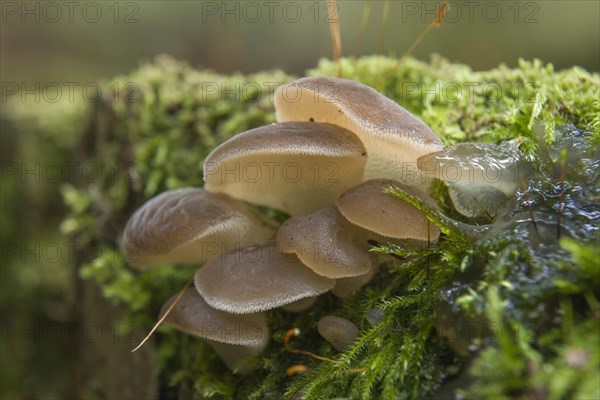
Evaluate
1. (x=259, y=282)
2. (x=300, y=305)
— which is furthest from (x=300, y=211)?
(x=259, y=282)

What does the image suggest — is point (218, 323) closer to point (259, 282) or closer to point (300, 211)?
point (259, 282)

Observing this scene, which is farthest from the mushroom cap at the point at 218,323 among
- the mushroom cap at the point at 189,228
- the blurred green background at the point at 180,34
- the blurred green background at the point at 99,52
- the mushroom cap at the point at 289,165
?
the blurred green background at the point at 180,34

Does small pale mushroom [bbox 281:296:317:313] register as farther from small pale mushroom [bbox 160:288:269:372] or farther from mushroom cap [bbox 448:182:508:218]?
mushroom cap [bbox 448:182:508:218]

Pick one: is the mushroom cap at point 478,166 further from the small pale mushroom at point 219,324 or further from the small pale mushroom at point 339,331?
the small pale mushroom at point 219,324

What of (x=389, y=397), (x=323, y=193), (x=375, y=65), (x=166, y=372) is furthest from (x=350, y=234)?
(x=375, y=65)

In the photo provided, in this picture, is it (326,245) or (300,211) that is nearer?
(326,245)

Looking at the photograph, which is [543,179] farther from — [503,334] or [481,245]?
[503,334]

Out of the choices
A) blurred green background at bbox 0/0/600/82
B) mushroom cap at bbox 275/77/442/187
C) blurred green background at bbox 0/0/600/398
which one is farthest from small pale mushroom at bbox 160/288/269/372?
blurred green background at bbox 0/0/600/82

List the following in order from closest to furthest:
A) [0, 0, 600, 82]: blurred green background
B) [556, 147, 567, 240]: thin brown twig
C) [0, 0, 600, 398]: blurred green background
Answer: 1. [556, 147, 567, 240]: thin brown twig
2. [0, 0, 600, 398]: blurred green background
3. [0, 0, 600, 82]: blurred green background
